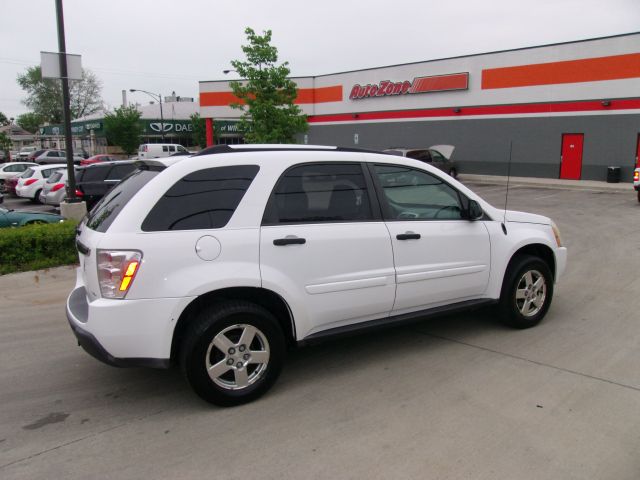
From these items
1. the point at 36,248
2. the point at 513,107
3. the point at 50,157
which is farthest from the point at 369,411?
the point at 50,157

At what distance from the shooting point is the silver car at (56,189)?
1684 cm

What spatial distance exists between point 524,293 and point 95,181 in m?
12.8

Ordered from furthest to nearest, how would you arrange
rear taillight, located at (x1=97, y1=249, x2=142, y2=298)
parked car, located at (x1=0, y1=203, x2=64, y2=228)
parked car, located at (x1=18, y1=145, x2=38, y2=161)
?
parked car, located at (x1=18, y1=145, x2=38, y2=161)
parked car, located at (x1=0, y1=203, x2=64, y2=228)
rear taillight, located at (x1=97, y1=249, x2=142, y2=298)

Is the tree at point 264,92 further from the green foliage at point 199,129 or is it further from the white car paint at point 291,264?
the green foliage at point 199,129

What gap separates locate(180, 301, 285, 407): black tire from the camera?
3.56m

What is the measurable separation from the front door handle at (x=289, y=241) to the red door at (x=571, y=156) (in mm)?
24738

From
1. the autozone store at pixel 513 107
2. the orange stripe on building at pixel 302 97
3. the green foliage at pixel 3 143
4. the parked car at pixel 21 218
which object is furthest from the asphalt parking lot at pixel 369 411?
the green foliage at pixel 3 143

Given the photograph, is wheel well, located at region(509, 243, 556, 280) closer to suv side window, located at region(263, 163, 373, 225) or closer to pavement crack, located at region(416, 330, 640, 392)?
pavement crack, located at region(416, 330, 640, 392)

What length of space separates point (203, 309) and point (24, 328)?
3000 mm

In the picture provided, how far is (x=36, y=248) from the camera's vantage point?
8219 mm

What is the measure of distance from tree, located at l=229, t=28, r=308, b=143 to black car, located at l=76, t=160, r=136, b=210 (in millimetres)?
7933

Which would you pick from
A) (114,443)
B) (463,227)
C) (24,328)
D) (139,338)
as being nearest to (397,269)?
(463,227)

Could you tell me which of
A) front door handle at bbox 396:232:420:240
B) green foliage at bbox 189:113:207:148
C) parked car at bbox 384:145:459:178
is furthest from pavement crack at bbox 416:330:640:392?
green foliage at bbox 189:113:207:148

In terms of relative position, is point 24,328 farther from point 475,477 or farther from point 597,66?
point 597,66
